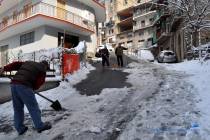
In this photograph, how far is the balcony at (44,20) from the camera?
2688 centimetres

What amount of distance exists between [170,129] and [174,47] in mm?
33955

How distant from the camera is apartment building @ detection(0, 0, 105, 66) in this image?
90.5 ft

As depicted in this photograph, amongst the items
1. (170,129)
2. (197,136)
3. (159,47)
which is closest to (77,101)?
(170,129)

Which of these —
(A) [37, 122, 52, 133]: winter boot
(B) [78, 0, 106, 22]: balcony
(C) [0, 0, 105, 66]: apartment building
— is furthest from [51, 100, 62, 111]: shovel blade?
(B) [78, 0, 106, 22]: balcony

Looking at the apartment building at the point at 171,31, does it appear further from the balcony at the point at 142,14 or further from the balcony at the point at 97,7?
the balcony at the point at 142,14

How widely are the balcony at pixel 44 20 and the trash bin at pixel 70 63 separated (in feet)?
34.3

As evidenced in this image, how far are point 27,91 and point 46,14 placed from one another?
68.2ft

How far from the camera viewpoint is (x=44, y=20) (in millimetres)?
27125

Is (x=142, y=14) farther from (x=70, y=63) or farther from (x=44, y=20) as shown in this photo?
(x=70, y=63)

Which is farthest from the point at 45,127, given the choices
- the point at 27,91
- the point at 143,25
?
the point at 143,25

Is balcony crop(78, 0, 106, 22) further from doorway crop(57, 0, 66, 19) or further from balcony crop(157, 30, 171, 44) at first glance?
balcony crop(157, 30, 171, 44)

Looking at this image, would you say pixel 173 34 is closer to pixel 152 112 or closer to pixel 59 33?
pixel 59 33

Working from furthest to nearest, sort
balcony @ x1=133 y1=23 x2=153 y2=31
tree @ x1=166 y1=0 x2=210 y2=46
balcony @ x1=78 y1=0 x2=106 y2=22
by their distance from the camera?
balcony @ x1=133 y1=23 x2=153 y2=31
balcony @ x1=78 y1=0 x2=106 y2=22
tree @ x1=166 y1=0 x2=210 y2=46

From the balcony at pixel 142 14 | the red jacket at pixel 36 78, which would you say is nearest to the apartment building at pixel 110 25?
the balcony at pixel 142 14
